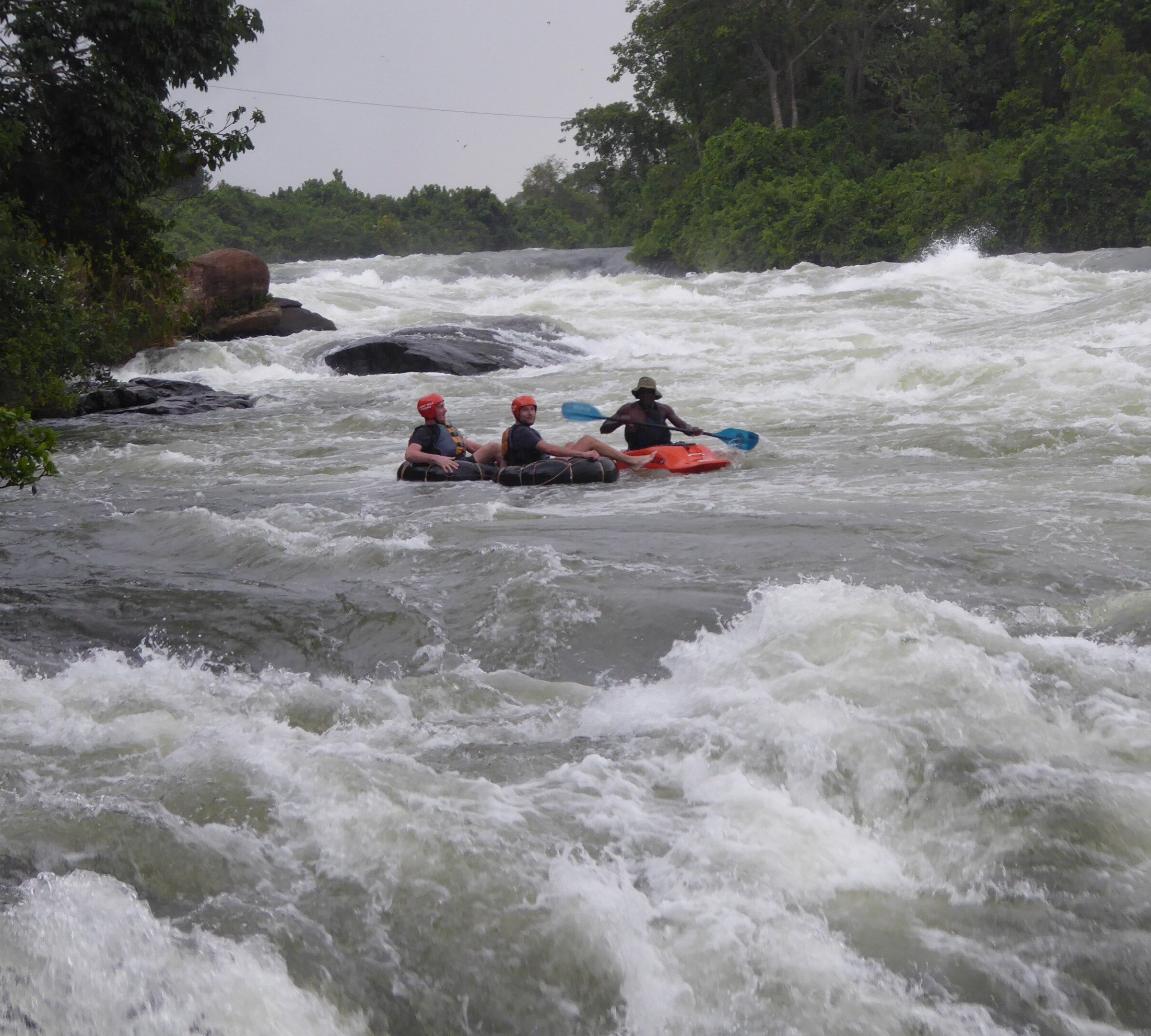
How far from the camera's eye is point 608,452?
8.24m

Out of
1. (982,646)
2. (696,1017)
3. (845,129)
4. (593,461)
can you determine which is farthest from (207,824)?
(845,129)

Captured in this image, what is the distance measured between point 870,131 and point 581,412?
1153 inches

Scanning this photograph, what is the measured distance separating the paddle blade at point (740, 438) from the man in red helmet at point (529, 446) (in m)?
0.90

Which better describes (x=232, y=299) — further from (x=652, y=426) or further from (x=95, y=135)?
(x=652, y=426)

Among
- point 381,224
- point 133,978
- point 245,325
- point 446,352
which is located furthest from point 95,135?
point 381,224

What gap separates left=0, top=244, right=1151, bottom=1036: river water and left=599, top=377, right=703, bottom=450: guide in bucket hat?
584 mm

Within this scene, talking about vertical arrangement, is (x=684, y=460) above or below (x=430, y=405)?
below

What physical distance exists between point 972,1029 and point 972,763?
1.07 meters

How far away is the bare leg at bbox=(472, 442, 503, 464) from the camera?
27.8ft

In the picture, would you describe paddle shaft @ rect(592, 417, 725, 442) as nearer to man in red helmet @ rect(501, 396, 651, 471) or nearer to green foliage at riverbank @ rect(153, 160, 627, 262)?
man in red helmet @ rect(501, 396, 651, 471)

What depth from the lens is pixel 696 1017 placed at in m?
2.44

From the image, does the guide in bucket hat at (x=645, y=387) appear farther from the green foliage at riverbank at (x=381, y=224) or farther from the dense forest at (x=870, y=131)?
the green foliage at riverbank at (x=381, y=224)

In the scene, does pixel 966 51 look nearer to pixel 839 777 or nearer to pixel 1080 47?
pixel 1080 47

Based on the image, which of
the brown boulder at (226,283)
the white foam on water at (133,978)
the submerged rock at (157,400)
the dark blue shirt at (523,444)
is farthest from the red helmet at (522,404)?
the brown boulder at (226,283)
